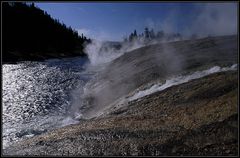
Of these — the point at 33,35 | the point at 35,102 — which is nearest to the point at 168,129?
the point at 35,102

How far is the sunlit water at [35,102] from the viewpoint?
22.7m

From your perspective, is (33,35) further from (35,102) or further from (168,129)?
(168,129)

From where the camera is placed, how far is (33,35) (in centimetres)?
10700

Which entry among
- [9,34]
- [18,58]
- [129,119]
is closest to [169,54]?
[129,119]

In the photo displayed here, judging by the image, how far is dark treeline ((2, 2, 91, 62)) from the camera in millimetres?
93238

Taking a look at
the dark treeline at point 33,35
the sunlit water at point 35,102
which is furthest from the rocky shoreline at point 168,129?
the dark treeline at point 33,35

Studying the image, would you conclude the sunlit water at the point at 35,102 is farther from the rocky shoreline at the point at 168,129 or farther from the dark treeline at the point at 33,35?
the dark treeline at the point at 33,35

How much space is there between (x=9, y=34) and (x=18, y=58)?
2576 cm

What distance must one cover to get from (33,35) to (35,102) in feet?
260

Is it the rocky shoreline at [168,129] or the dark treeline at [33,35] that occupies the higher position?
the dark treeline at [33,35]

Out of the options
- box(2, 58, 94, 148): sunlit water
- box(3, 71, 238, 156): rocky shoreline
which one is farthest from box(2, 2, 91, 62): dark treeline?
box(3, 71, 238, 156): rocky shoreline

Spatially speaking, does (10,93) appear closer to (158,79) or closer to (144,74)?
(144,74)

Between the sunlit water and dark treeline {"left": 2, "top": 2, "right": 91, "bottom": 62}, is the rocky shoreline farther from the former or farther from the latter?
dark treeline {"left": 2, "top": 2, "right": 91, "bottom": 62}

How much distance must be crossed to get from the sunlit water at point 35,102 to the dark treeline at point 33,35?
38.9 meters
